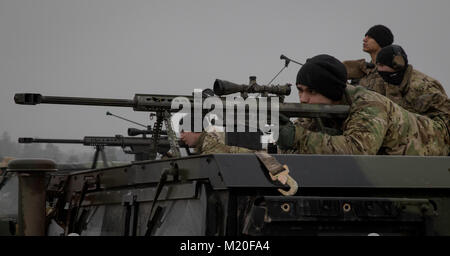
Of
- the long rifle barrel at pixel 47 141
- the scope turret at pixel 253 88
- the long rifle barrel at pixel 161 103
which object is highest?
the scope turret at pixel 253 88

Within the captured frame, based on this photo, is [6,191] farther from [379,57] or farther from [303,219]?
[303,219]

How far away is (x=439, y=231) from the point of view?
332 cm

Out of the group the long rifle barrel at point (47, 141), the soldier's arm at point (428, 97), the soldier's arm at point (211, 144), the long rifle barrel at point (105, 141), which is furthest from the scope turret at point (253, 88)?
the long rifle barrel at point (47, 141)

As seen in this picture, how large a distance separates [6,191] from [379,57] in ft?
17.9

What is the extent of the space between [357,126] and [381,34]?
3.87m

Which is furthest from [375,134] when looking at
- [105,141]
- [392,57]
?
[105,141]

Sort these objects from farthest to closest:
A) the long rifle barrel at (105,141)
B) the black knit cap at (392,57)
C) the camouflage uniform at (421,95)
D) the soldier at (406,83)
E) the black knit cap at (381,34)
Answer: the long rifle barrel at (105,141) → the black knit cap at (381,34) → the black knit cap at (392,57) → the soldier at (406,83) → the camouflage uniform at (421,95)

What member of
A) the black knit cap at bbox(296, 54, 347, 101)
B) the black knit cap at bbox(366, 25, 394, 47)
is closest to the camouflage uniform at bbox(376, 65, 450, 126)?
the black knit cap at bbox(296, 54, 347, 101)

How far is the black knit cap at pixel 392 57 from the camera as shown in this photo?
6.19 m

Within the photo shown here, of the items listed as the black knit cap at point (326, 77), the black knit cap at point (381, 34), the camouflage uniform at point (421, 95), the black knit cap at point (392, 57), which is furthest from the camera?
the black knit cap at point (381, 34)

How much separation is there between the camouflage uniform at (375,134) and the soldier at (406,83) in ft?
2.84

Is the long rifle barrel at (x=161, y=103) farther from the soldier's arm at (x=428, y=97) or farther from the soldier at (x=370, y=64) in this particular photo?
the soldier at (x=370, y=64)

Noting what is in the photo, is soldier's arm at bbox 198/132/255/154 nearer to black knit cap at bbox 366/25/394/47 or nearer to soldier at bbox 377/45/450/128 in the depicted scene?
soldier at bbox 377/45/450/128
